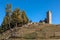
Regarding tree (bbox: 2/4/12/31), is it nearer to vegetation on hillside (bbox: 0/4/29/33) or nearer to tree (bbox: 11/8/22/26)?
vegetation on hillside (bbox: 0/4/29/33)

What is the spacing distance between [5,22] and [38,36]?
33193 millimetres

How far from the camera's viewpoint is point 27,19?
8012 centimetres

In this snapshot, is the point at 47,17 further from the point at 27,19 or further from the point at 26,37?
the point at 26,37

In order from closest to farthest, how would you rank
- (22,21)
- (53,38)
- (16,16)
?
(53,38) < (16,16) < (22,21)

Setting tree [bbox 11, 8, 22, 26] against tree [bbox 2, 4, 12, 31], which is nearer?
tree [bbox 11, 8, 22, 26]

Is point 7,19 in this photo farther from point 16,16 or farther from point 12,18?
point 16,16

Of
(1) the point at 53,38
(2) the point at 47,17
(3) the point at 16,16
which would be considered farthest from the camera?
(2) the point at 47,17

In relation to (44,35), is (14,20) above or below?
above

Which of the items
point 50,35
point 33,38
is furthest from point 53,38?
point 33,38

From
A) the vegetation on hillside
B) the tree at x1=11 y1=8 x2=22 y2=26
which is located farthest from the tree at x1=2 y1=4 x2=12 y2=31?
the tree at x1=11 y1=8 x2=22 y2=26

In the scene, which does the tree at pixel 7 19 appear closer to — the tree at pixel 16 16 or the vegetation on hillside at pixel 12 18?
the vegetation on hillside at pixel 12 18

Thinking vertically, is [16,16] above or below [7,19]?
above

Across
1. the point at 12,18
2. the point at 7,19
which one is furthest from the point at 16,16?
the point at 7,19

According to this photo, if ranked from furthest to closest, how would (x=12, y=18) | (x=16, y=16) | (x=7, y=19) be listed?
(x=7, y=19) → (x=12, y=18) → (x=16, y=16)
